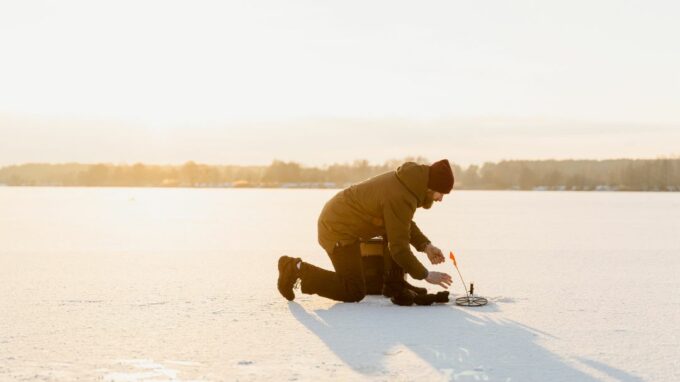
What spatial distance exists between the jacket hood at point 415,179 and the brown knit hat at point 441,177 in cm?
4

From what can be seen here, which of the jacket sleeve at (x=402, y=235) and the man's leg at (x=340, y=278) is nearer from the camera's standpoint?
the jacket sleeve at (x=402, y=235)

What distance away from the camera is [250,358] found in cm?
378

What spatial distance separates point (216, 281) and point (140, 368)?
3347 mm

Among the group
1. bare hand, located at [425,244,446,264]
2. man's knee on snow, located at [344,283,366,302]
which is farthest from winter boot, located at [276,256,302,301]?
bare hand, located at [425,244,446,264]

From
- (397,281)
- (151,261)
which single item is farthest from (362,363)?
(151,261)

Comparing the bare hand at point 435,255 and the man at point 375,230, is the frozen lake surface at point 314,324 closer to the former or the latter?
the man at point 375,230

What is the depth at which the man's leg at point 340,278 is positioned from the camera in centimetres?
552

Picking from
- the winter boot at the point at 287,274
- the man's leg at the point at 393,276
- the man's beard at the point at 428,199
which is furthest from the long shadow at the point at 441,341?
the man's beard at the point at 428,199

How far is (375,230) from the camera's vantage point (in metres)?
5.53

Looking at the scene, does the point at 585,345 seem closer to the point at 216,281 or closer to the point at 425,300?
the point at 425,300

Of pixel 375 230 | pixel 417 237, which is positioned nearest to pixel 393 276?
pixel 417 237

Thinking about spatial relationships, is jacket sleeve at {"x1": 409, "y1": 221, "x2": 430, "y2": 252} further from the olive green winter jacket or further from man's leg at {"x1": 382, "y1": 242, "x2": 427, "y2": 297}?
man's leg at {"x1": 382, "y1": 242, "x2": 427, "y2": 297}

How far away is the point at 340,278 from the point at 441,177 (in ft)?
3.69

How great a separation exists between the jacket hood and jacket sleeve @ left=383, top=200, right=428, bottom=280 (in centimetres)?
11
